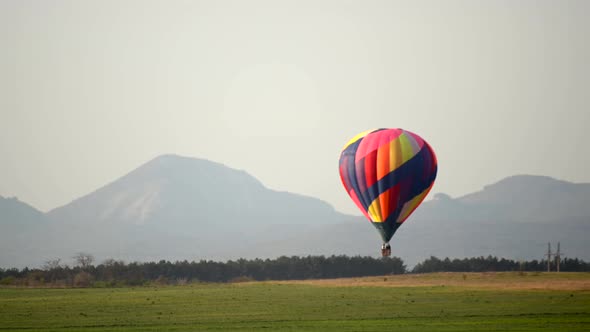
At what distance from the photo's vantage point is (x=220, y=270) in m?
103

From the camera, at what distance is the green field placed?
42.7 metres

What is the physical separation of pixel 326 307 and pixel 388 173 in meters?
16.2

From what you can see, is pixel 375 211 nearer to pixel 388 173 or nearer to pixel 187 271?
pixel 388 173

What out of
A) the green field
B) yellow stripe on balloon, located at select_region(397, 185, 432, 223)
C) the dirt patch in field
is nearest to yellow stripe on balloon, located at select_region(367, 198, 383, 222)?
yellow stripe on balloon, located at select_region(397, 185, 432, 223)

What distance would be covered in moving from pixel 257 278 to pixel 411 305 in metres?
54.9

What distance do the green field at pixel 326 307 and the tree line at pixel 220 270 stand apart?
14035mm

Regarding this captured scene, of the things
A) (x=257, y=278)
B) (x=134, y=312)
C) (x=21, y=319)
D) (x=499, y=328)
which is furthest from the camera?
(x=257, y=278)

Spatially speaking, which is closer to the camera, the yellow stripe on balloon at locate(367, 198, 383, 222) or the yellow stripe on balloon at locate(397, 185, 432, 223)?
the yellow stripe on balloon at locate(367, 198, 383, 222)

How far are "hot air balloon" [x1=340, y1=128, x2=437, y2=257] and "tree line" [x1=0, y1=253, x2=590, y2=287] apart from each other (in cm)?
2530

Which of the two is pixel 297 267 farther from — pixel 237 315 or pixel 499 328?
pixel 499 328

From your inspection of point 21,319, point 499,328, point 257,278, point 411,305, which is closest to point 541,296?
point 411,305

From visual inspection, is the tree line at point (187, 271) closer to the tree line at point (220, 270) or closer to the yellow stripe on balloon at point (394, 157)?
the tree line at point (220, 270)

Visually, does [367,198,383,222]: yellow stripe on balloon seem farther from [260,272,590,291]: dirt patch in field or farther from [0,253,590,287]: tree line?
[0,253,590,287]: tree line

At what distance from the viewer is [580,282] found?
66312 millimetres
